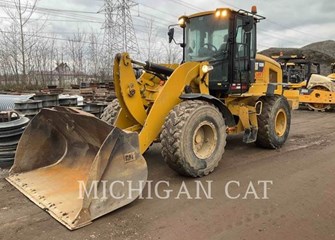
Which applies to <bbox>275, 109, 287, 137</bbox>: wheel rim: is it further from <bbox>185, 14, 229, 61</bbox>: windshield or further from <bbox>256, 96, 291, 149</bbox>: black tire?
<bbox>185, 14, 229, 61</bbox>: windshield

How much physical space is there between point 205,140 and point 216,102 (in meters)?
0.64

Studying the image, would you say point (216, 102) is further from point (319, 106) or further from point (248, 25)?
point (319, 106)

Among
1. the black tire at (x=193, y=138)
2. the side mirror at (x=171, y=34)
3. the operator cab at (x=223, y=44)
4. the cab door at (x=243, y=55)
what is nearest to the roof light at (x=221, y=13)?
the operator cab at (x=223, y=44)

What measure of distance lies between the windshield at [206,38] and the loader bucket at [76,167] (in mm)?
2534

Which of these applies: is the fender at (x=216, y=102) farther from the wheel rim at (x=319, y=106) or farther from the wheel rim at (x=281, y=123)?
the wheel rim at (x=319, y=106)

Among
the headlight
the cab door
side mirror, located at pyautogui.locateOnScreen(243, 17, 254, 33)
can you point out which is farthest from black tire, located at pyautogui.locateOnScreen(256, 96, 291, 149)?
the headlight

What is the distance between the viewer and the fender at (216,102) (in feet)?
16.0

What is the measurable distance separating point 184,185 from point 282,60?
13493 millimetres

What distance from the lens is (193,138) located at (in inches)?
183

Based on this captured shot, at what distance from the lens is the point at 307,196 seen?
4.26 metres

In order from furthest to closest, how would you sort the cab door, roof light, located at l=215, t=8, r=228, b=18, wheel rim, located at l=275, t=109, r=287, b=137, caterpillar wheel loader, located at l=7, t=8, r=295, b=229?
wheel rim, located at l=275, t=109, r=287, b=137
the cab door
roof light, located at l=215, t=8, r=228, b=18
caterpillar wheel loader, located at l=7, t=8, r=295, b=229

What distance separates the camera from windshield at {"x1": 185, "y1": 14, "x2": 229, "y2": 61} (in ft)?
18.7

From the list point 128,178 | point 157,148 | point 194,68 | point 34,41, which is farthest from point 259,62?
point 34,41

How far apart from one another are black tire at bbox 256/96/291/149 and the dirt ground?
0.95 meters
